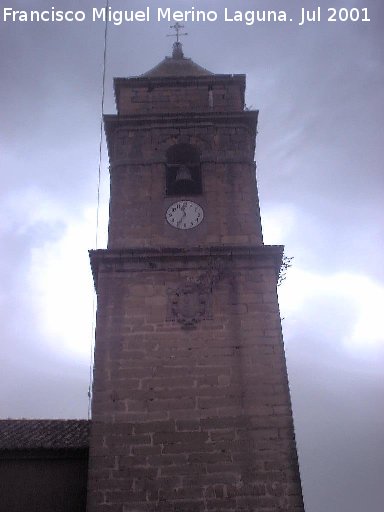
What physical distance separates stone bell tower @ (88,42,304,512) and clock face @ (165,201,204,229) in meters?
0.03

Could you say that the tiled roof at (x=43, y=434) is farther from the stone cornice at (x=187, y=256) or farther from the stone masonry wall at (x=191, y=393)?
the stone cornice at (x=187, y=256)

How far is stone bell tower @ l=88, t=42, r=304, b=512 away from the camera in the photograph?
9.16 m

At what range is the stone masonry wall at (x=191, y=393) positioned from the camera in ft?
29.8

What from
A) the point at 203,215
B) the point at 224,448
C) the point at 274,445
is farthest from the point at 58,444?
the point at 203,215

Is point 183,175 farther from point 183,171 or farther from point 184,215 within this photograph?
point 184,215

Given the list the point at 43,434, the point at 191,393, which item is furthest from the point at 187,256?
the point at 43,434

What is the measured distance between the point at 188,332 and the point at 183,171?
3.64 m

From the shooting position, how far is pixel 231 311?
10.7m

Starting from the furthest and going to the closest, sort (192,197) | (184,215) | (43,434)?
(192,197) < (184,215) < (43,434)

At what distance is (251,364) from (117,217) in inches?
158

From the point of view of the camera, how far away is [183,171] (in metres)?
12.6

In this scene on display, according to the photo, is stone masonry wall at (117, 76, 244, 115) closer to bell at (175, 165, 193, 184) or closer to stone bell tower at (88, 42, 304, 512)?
stone bell tower at (88, 42, 304, 512)

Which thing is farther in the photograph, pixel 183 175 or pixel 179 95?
pixel 179 95

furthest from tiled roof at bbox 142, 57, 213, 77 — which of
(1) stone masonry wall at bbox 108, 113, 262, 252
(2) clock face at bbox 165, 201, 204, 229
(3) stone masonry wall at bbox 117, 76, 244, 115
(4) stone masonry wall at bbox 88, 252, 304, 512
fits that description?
(4) stone masonry wall at bbox 88, 252, 304, 512
